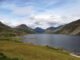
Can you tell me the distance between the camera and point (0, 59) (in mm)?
25016

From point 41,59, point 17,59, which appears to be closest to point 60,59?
point 41,59

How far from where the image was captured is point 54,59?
3616cm

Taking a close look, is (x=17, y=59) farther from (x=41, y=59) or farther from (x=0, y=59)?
(x=41, y=59)

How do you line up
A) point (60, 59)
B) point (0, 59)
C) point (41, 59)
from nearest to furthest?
point (0, 59)
point (41, 59)
point (60, 59)

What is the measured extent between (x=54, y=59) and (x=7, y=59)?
13123 millimetres

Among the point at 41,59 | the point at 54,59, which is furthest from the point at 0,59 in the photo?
the point at 54,59

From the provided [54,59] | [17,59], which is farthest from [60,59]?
[17,59]

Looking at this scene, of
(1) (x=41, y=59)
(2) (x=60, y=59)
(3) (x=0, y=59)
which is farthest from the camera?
(2) (x=60, y=59)

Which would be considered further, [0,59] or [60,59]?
[60,59]

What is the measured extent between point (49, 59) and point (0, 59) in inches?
514

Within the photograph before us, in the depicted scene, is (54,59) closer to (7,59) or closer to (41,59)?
(41,59)

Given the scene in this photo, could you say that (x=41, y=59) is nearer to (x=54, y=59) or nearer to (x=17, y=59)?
(x=54, y=59)

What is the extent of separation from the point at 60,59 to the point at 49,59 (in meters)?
3.04

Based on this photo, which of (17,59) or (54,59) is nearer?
(17,59)
